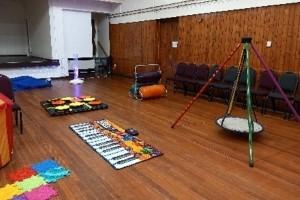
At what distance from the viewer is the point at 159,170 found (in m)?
3.09

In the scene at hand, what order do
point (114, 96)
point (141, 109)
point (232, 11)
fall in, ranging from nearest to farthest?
1. point (141, 109)
2. point (232, 11)
3. point (114, 96)

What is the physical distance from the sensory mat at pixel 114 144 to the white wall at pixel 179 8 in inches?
173

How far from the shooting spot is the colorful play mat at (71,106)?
5.37m

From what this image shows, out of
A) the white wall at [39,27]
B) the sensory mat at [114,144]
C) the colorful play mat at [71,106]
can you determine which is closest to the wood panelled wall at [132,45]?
the white wall at [39,27]

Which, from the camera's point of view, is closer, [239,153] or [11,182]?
[11,182]

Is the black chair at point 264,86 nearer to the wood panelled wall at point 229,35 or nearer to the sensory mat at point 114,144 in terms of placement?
the wood panelled wall at point 229,35

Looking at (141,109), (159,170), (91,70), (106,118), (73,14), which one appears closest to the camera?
(159,170)

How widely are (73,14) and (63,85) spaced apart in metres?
3.22

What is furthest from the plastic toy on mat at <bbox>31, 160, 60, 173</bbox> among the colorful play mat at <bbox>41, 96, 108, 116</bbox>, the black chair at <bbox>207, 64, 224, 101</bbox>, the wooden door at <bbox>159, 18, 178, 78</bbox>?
the wooden door at <bbox>159, 18, 178, 78</bbox>

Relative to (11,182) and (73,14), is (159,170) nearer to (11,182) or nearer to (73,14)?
Answer: (11,182)

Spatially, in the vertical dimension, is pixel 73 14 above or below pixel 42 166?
above

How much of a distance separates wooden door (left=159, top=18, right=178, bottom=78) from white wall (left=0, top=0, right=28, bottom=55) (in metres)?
6.66

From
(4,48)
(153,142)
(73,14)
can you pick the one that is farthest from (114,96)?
(4,48)

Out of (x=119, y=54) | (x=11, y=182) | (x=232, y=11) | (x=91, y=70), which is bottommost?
(x=11, y=182)
